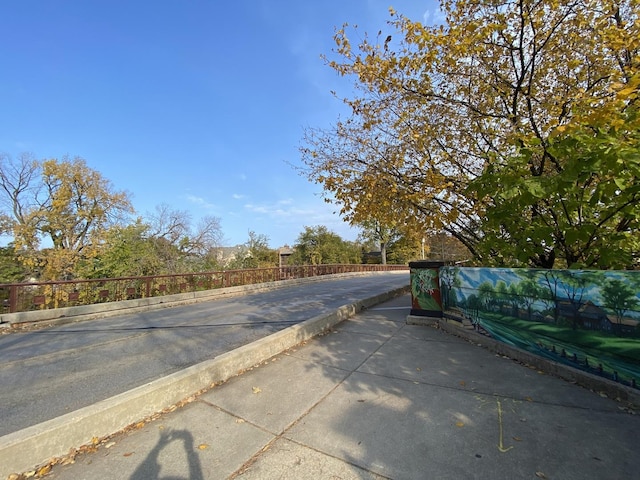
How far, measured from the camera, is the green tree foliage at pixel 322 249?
5159cm

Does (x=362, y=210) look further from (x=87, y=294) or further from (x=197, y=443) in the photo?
(x=87, y=294)

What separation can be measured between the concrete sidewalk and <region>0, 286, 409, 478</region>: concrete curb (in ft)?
0.47

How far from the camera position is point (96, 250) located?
26.4 m

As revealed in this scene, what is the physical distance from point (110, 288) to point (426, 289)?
11970 millimetres

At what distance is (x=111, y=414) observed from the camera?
10.2 feet

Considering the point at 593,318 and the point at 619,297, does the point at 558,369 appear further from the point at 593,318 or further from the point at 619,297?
the point at 619,297

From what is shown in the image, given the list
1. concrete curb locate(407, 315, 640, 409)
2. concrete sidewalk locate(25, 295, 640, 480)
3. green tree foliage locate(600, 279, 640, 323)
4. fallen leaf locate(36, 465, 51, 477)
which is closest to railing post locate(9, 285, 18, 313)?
concrete sidewalk locate(25, 295, 640, 480)

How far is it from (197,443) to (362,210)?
580 cm

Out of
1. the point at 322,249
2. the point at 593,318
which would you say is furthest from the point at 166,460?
the point at 322,249

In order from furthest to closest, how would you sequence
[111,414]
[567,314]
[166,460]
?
1. [567,314]
2. [111,414]
3. [166,460]

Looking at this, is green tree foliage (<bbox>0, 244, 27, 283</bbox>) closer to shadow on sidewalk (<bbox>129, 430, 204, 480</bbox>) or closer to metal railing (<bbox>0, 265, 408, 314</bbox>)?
metal railing (<bbox>0, 265, 408, 314</bbox>)

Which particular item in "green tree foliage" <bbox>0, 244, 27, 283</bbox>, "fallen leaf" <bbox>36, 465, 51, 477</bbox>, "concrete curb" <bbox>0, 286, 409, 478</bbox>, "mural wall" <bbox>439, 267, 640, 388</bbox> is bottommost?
"fallen leaf" <bbox>36, 465, 51, 477</bbox>

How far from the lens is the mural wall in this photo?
12.0 feet

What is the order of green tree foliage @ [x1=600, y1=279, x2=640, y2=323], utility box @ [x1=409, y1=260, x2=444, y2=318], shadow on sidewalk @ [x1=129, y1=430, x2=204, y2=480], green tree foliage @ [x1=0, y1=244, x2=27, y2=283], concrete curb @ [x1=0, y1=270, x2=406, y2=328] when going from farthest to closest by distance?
green tree foliage @ [x1=0, y1=244, x2=27, y2=283], concrete curb @ [x1=0, y1=270, x2=406, y2=328], utility box @ [x1=409, y1=260, x2=444, y2=318], green tree foliage @ [x1=600, y1=279, x2=640, y2=323], shadow on sidewalk @ [x1=129, y1=430, x2=204, y2=480]
